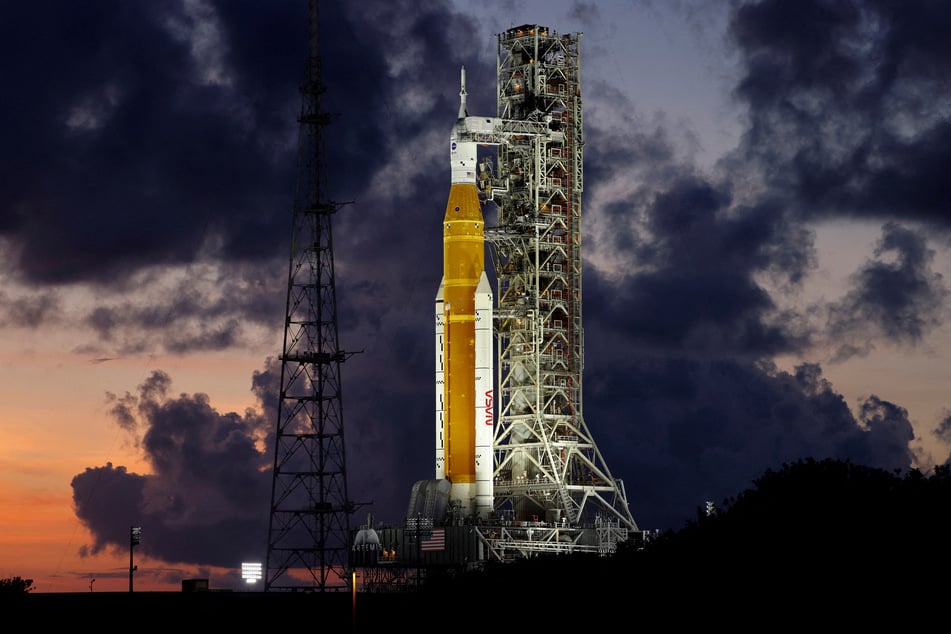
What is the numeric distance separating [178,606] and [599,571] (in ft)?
72.1

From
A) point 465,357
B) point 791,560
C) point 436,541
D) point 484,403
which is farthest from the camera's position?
point 465,357

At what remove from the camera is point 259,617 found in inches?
4023

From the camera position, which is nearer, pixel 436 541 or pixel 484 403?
pixel 436 541

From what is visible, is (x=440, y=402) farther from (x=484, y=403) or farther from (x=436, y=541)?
(x=436, y=541)

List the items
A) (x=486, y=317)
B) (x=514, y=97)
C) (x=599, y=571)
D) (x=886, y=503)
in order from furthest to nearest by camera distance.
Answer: (x=514, y=97) < (x=486, y=317) < (x=599, y=571) < (x=886, y=503)

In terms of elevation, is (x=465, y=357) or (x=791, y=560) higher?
(x=465, y=357)

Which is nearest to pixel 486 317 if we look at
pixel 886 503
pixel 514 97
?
pixel 514 97

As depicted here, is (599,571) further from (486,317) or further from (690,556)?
(486,317)

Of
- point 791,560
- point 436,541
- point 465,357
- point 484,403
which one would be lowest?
point 791,560

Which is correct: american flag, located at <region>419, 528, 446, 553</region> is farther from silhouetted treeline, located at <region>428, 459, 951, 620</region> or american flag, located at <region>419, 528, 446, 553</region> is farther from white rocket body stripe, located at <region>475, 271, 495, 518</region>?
silhouetted treeline, located at <region>428, 459, 951, 620</region>

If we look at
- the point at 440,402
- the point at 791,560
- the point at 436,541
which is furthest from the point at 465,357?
the point at 791,560

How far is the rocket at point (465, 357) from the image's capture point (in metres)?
116

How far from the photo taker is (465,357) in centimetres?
11688

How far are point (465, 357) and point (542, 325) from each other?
6.18m
